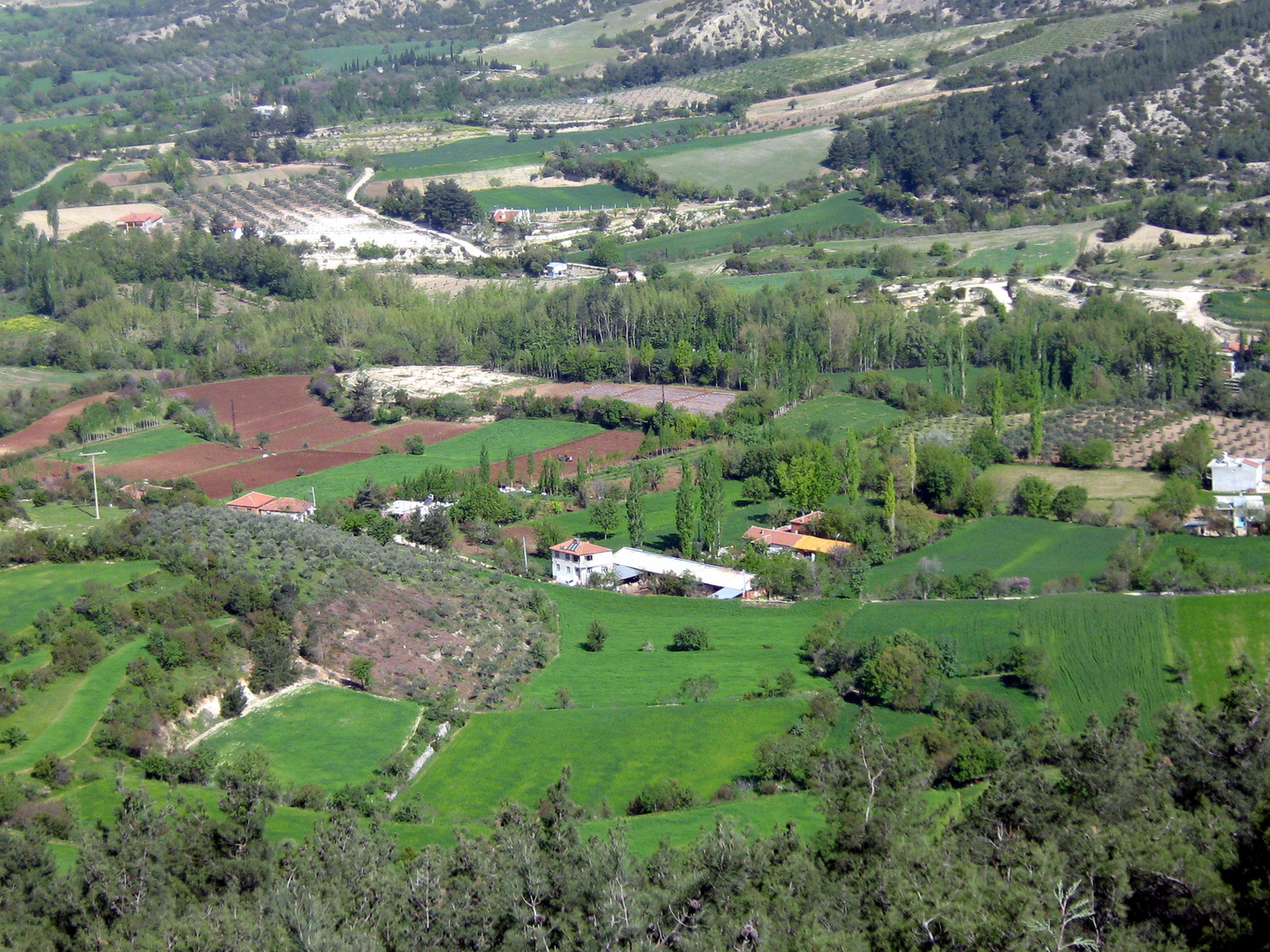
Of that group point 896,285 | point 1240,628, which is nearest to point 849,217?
point 896,285

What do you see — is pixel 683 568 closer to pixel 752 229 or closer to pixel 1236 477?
pixel 1236 477

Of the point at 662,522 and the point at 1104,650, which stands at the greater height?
the point at 1104,650

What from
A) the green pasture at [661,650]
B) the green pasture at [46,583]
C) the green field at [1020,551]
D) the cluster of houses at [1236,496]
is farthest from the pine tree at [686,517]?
the green pasture at [46,583]

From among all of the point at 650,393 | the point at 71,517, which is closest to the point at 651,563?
the point at 71,517

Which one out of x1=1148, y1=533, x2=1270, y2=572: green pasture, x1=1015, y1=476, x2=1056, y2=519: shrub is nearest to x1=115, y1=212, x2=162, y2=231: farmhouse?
x1=1015, y1=476, x2=1056, y2=519: shrub

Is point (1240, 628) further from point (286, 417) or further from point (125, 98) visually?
point (125, 98)

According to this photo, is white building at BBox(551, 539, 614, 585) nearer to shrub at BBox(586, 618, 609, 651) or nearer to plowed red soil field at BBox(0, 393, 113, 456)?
shrub at BBox(586, 618, 609, 651)
